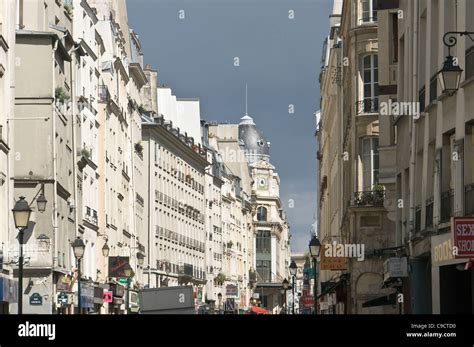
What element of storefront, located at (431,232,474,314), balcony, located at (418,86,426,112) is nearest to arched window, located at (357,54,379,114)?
balcony, located at (418,86,426,112)

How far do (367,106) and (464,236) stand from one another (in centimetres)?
3444

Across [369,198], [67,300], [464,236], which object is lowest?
[67,300]

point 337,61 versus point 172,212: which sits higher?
point 337,61

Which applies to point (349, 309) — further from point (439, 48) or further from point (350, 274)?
point (439, 48)

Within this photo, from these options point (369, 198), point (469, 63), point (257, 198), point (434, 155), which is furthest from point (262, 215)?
point (469, 63)

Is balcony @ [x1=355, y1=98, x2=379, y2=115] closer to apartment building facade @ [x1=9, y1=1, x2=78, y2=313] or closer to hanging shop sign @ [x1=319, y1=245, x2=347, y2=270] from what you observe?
hanging shop sign @ [x1=319, y1=245, x2=347, y2=270]

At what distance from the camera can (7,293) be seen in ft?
127

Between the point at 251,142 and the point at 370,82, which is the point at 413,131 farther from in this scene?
the point at 251,142

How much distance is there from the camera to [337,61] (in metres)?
74.4

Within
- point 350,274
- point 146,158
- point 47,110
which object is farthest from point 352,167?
point 146,158

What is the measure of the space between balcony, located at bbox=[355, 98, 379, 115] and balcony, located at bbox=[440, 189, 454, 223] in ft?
77.0

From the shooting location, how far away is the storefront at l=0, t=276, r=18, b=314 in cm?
3759
